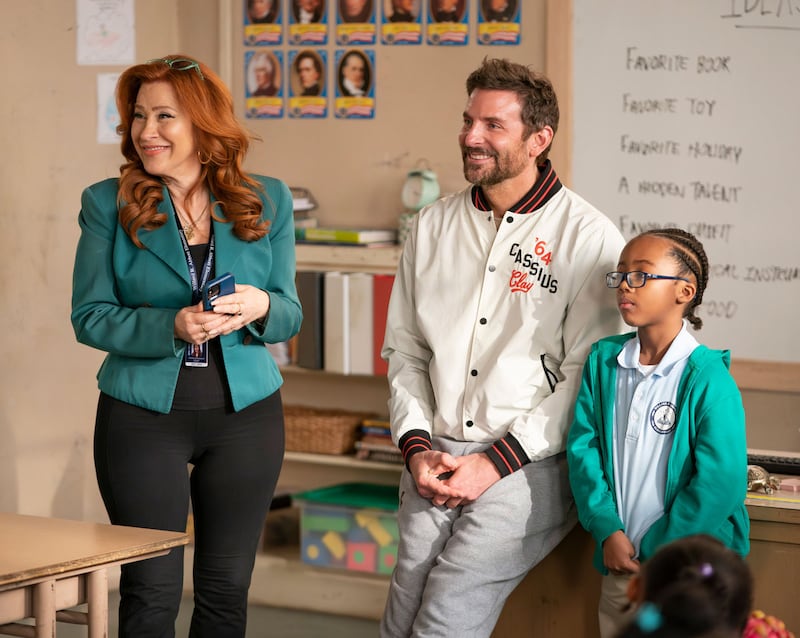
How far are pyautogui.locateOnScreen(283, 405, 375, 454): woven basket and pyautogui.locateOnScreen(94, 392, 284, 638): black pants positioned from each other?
130cm

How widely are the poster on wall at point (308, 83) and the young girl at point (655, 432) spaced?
1.91m

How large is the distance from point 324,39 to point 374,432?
4.46 feet

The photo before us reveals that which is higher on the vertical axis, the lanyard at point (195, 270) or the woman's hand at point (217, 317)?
the lanyard at point (195, 270)

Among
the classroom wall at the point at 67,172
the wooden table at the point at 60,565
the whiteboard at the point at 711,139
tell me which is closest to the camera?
A: the wooden table at the point at 60,565

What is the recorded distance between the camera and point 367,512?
361 centimetres

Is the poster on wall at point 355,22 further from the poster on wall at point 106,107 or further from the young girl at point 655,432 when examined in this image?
the young girl at point 655,432

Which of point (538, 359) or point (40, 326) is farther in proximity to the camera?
point (40, 326)

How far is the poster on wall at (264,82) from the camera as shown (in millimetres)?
3879

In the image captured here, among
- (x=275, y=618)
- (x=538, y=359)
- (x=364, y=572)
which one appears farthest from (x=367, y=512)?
(x=538, y=359)

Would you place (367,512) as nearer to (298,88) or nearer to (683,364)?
(298,88)

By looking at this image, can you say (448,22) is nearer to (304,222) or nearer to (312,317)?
(304,222)

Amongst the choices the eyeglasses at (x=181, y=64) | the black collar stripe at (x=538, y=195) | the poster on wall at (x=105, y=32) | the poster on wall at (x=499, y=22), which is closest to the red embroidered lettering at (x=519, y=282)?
the black collar stripe at (x=538, y=195)

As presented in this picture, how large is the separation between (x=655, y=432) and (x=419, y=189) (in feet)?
5.41

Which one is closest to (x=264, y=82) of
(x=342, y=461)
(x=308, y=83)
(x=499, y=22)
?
(x=308, y=83)
